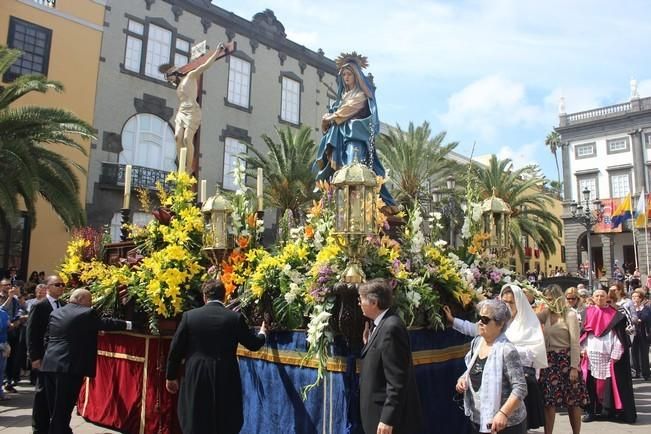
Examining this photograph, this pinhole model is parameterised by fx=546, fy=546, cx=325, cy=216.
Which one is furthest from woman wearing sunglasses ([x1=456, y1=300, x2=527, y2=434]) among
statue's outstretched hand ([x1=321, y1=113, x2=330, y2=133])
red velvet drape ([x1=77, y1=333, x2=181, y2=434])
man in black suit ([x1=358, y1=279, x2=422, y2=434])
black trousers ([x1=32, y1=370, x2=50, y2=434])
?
statue's outstretched hand ([x1=321, y1=113, x2=330, y2=133])

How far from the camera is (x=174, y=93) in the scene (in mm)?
23891

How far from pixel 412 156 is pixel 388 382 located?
67.2ft

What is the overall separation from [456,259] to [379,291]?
91.3 inches

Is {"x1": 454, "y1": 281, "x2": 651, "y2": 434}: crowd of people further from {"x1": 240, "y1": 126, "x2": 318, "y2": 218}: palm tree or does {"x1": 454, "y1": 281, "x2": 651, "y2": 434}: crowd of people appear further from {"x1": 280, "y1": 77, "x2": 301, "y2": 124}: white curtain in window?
{"x1": 280, "y1": 77, "x2": 301, "y2": 124}: white curtain in window

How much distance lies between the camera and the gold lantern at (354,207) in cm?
485

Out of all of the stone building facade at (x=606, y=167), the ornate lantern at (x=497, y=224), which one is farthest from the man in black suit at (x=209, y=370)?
the stone building facade at (x=606, y=167)

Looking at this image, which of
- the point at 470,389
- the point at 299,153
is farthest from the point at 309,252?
the point at 299,153

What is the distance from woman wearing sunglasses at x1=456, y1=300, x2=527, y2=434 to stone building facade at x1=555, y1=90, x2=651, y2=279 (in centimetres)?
3976

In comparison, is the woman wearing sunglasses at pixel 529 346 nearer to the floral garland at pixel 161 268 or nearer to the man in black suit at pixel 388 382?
the man in black suit at pixel 388 382

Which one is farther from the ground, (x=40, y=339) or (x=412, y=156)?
(x=412, y=156)

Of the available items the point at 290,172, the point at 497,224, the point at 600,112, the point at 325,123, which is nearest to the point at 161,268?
the point at 325,123

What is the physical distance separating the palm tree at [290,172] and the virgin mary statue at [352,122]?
12.9m

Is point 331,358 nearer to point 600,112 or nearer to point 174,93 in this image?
point 174,93

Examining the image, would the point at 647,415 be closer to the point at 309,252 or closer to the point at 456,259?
the point at 456,259
